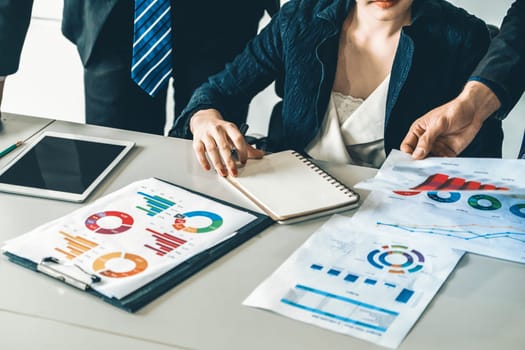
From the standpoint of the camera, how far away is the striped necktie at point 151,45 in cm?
171

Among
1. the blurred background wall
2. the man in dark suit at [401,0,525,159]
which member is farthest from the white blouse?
the blurred background wall

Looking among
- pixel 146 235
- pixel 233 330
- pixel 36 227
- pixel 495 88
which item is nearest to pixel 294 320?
pixel 233 330

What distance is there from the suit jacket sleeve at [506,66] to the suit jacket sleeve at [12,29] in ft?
3.32

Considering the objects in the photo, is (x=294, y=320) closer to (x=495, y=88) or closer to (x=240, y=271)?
(x=240, y=271)

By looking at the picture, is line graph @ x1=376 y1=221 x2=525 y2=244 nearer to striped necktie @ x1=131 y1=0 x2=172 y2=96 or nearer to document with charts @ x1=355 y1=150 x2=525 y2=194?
document with charts @ x1=355 y1=150 x2=525 y2=194

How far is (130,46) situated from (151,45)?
13cm

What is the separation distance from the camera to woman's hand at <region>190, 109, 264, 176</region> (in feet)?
4.27

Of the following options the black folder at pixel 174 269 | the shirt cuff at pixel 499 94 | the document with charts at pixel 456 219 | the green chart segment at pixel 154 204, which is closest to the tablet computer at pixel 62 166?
the green chart segment at pixel 154 204

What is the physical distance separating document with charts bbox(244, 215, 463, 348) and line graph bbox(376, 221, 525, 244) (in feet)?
0.12

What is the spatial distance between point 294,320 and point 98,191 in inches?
19.7

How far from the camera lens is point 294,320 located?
907mm

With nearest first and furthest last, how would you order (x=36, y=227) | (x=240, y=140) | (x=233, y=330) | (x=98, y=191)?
(x=233, y=330)
(x=36, y=227)
(x=98, y=191)
(x=240, y=140)

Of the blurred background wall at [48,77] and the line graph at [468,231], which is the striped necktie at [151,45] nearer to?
the line graph at [468,231]

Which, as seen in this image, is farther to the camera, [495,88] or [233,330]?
[495,88]
